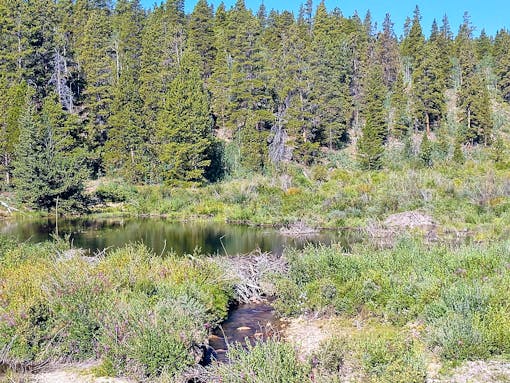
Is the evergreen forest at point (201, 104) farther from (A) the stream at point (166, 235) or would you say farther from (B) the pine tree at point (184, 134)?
(A) the stream at point (166, 235)

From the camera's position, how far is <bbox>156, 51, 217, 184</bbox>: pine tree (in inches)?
1721

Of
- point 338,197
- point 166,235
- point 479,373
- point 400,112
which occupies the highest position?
point 400,112

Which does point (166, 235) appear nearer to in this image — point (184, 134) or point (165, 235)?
point (165, 235)

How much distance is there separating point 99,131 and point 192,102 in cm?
1089

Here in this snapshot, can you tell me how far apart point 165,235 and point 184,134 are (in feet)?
53.1

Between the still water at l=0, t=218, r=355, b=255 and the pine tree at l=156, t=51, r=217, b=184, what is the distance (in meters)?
7.94

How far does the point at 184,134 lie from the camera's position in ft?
144

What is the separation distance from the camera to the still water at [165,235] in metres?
25.2

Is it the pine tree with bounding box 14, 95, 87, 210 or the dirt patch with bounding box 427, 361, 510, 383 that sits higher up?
the pine tree with bounding box 14, 95, 87, 210

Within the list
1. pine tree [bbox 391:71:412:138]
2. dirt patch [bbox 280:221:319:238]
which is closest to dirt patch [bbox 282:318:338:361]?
dirt patch [bbox 280:221:319:238]

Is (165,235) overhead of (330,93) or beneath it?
beneath

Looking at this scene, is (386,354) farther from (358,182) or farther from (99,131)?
(99,131)

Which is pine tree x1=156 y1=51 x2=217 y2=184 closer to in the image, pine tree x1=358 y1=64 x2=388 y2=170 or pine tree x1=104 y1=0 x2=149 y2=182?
pine tree x1=104 y1=0 x2=149 y2=182

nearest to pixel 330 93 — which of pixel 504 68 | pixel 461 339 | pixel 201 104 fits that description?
pixel 201 104
